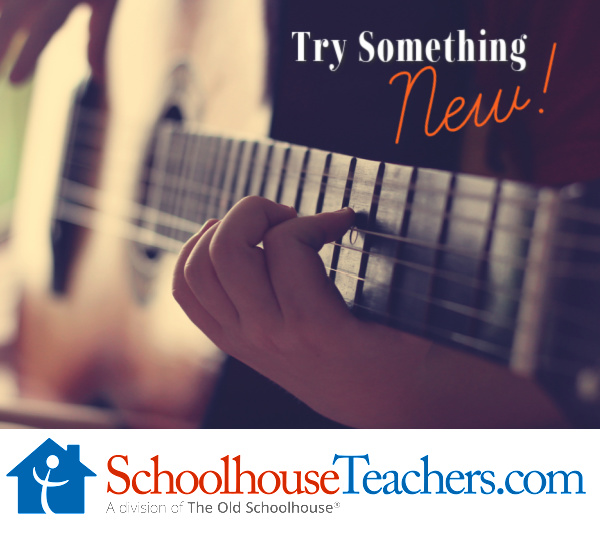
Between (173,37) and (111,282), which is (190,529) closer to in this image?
(111,282)

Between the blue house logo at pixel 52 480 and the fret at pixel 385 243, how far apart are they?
310 millimetres

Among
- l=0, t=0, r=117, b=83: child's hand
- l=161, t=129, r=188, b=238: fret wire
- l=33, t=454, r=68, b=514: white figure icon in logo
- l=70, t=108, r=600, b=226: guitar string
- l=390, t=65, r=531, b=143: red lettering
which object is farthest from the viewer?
l=0, t=0, r=117, b=83: child's hand

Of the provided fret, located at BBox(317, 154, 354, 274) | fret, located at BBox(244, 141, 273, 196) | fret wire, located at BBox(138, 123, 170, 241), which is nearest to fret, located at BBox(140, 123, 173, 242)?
fret wire, located at BBox(138, 123, 170, 241)

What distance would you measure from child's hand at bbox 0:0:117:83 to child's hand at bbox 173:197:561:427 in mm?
553

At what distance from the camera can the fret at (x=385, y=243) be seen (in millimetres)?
346

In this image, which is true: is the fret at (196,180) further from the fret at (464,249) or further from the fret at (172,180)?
the fret at (464,249)

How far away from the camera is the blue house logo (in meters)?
0.48

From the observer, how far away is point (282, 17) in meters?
0.53

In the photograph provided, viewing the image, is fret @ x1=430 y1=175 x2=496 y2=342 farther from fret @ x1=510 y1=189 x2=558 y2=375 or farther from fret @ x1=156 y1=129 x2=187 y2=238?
fret @ x1=156 y1=129 x2=187 y2=238

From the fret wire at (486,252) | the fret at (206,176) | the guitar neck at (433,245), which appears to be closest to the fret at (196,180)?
the fret at (206,176)

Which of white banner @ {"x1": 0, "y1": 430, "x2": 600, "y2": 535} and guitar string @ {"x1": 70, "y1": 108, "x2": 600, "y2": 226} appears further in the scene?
white banner @ {"x1": 0, "y1": 430, "x2": 600, "y2": 535}

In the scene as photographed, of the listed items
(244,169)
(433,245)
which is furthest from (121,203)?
(433,245)

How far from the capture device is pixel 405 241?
34cm

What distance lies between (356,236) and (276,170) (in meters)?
0.11
